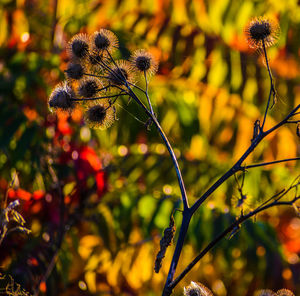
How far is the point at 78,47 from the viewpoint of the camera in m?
1.36

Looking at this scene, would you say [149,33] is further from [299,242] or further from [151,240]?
[299,242]

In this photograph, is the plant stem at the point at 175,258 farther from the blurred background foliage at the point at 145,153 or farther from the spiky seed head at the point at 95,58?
the blurred background foliage at the point at 145,153

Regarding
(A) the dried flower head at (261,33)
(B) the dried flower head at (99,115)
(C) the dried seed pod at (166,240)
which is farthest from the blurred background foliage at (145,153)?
(A) the dried flower head at (261,33)

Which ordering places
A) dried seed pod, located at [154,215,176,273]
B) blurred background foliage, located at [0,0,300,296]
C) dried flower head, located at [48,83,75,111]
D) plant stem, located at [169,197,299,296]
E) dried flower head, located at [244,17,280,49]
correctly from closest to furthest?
plant stem, located at [169,197,299,296] → dried seed pod, located at [154,215,176,273] → dried flower head, located at [48,83,75,111] → dried flower head, located at [244,17,280,49] → blurred background foliage, located at [0,0,300,296]

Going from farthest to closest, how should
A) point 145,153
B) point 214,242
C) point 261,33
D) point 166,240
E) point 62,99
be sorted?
point 145,153 < point 261,33 < point 62,99 < point 166,240 < point 214,242

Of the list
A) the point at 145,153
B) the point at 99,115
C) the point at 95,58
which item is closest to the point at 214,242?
the point at 99,115

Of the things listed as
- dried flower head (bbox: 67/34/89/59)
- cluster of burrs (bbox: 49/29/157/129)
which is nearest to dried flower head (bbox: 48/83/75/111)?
cluster of burrs (bbox: 49/29/157/129)

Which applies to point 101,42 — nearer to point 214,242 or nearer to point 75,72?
point 75,72

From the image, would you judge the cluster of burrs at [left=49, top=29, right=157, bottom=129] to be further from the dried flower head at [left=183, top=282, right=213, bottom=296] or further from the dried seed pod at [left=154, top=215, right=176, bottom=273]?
the dried flower head at [left=183, top=282, right=213, bottom=296]

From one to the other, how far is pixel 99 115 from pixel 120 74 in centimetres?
13

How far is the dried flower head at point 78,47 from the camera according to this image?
1.35 m

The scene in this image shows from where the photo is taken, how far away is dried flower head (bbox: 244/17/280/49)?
138 centimetres

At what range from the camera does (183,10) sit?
333cm

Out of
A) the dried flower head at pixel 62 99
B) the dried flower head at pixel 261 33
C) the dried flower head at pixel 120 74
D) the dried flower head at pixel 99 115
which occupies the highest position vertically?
the dried flower head at pixel 261 33
